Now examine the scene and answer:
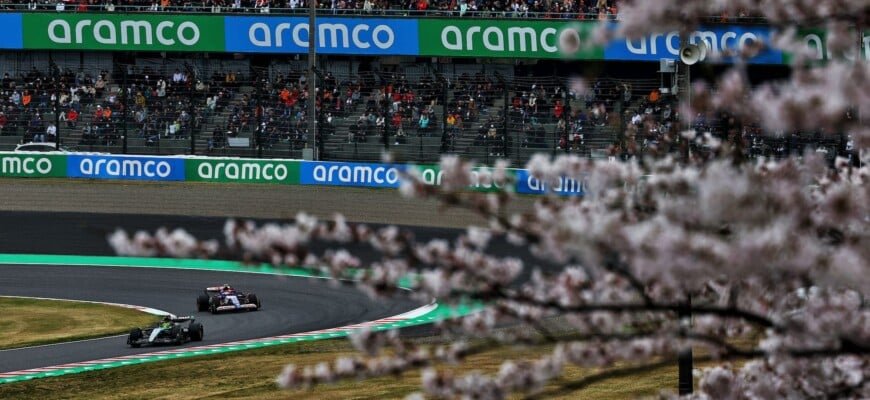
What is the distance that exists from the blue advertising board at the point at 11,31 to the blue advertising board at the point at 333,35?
22.4 feet

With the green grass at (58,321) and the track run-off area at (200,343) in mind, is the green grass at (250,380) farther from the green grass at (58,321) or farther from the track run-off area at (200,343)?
the track run-off area at (200,343)

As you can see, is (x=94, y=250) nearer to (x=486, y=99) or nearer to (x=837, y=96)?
(x=486, y=99)

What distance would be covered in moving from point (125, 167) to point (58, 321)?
1111 cm

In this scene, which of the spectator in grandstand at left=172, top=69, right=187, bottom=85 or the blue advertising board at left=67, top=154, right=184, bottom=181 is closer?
the blue advertising board at left=67, top=154, right=184, bottom=181

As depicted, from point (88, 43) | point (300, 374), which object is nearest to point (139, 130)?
point (88, 43)

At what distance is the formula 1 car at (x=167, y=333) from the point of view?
22672mm

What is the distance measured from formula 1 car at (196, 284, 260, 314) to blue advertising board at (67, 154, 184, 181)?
978 cm

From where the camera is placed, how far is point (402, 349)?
5.02m

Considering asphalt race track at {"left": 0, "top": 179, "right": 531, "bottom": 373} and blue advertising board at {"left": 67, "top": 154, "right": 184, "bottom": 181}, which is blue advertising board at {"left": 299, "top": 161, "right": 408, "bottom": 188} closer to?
asphalt race track at {"left": 0, "top": 179, "right": 531, "bottom": 373}

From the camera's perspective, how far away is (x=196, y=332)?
76.0 ft

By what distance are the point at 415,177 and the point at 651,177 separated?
1025 mm

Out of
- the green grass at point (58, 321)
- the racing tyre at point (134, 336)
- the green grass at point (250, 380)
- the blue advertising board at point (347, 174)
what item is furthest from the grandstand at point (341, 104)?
the green grass at point (250, 380)

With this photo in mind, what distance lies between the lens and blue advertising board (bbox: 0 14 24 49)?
4244cm

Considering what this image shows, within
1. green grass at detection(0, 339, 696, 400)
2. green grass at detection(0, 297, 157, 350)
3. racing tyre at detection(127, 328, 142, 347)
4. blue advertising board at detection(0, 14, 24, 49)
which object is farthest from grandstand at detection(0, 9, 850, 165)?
green grass at detection(0, 339, 696, 400)
